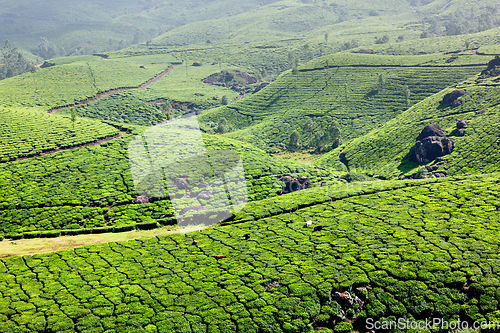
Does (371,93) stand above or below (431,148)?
above

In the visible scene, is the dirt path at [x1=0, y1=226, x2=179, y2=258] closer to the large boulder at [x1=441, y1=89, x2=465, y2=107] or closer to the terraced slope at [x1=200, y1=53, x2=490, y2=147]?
the terraced slope at [x1=200, y1=53, x2=490, y2=147]

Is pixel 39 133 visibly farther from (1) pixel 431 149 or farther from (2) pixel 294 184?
(1) pixel 431 149

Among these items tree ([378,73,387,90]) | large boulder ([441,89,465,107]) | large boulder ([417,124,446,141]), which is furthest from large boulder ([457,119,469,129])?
tree ([378,73,387,90])

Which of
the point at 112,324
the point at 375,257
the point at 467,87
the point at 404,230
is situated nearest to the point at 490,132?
the point at 467,87

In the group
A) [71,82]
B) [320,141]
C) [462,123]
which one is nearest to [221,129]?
[320,141]

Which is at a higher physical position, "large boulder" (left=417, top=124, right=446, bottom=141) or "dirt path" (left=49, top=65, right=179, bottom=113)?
"dirt path" (left=49, top=65, right=179, bottom=113)

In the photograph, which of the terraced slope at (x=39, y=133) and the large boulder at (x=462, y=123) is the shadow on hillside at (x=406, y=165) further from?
the terraced slope at (x=39, y=133)

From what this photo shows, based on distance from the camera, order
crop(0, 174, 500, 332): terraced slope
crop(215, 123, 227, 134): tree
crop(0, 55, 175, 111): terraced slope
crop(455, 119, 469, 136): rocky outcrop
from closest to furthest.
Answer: crop(0, 174, 500, 332): terraced slope < crop(455, 119, 469, 136): rocky outcrop < crop(0, 55, 175, 111): terraced slope < crop(215, 123, 227, 134): tree
